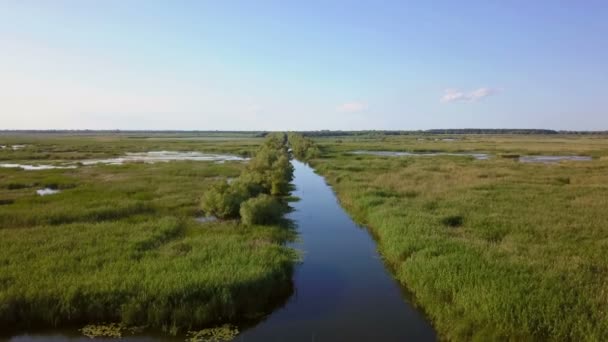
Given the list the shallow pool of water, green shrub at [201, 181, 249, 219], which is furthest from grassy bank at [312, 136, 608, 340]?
the shallow pool of water

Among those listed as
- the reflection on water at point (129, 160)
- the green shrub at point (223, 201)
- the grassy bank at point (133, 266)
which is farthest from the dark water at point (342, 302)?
the reflection on water at point (129, 160)

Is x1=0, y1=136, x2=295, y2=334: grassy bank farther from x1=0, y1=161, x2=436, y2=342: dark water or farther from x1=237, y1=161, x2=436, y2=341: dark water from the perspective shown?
x1=237, y1=161, x2=436, y2=341: dark water

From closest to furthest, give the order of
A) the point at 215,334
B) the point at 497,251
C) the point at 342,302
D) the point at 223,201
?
the point at 215,334 → the point at 342,302 → the point at 497,251 → the point at 223,201

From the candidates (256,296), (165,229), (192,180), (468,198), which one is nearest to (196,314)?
(256,296)

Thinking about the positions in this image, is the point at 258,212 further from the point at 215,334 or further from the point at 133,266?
the point at 215,334

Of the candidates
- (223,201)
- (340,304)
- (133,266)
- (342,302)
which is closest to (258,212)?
(223,201)

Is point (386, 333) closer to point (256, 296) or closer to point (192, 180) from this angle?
point (256, 296)

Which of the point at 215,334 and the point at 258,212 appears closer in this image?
the point at 215,334
